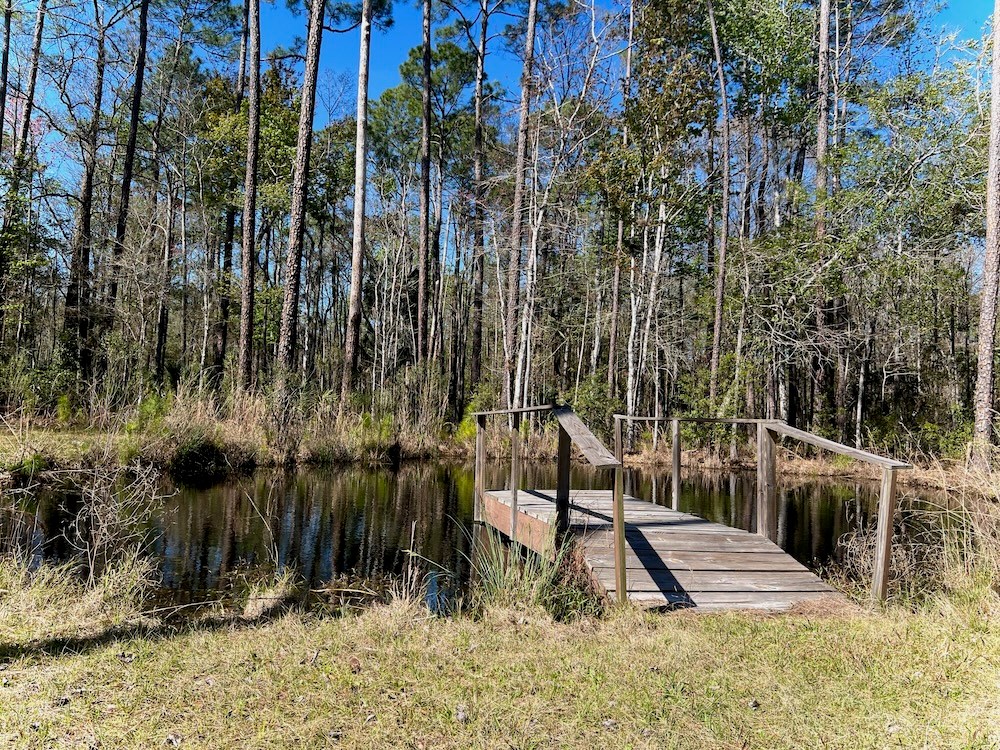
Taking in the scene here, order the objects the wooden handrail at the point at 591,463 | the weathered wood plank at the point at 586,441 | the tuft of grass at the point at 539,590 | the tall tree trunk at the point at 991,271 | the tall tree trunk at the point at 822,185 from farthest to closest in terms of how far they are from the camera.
→ 1. the tall tree trunk at the point at 822,185
2. the tall tree trunk at the point at 991,271
3. the tuft of grass at the point at 539,590
4. the wooden handrail at the point at 591,463
5. the weathered wood plank at the point at 586,441

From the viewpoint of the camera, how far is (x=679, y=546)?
5.30 meters

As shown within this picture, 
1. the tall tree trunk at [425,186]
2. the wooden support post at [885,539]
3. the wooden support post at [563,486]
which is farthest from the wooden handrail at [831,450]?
the tall tree trunk at [425,186]

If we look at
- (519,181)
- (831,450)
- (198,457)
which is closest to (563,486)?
(831,450)

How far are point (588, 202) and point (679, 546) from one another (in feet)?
45.3

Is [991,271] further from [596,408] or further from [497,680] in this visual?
[497,680]

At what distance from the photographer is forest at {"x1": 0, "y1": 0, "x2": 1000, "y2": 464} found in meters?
13.7

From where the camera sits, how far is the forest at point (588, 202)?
539 inches

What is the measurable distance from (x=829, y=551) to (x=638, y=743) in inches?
232

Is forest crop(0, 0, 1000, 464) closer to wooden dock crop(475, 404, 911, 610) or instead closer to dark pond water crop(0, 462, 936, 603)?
dark pond water crop(0, 462, 936, 603)

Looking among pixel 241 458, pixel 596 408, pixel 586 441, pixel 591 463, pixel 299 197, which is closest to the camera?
pixel 591 463

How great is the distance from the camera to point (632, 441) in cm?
1795

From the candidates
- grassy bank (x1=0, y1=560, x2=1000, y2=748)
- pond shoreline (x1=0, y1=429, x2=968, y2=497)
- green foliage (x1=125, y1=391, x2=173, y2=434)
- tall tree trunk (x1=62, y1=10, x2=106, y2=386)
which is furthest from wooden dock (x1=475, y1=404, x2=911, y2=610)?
tall tree trunk (x1=62, y1=10, x2=106, y2=386)

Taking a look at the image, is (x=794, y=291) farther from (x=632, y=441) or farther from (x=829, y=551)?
(x=829, y=551)

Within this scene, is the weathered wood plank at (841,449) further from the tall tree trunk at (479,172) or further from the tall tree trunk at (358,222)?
the tall tree trunk at (479,172)
